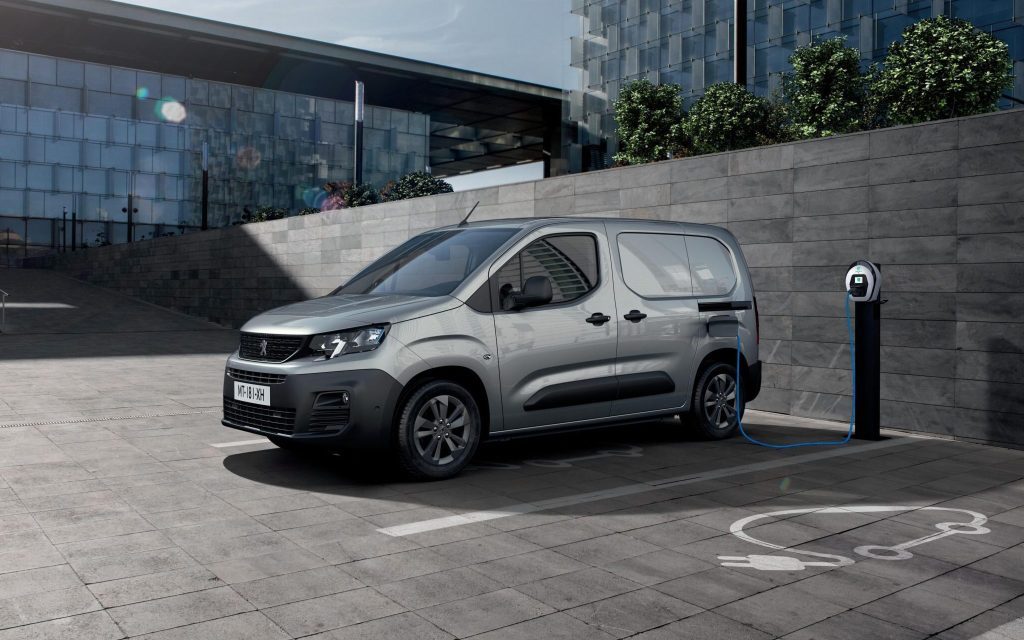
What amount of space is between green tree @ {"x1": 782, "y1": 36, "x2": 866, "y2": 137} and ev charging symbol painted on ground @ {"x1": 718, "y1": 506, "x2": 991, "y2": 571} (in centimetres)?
2172

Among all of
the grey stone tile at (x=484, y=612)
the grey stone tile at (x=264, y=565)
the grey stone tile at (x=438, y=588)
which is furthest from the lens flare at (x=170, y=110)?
the grey stone tile at (x=484, y=612)

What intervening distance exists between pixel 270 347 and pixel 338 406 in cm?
76

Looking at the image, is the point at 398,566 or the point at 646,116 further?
the point at 646,116

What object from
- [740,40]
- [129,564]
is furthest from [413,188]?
[129,564]

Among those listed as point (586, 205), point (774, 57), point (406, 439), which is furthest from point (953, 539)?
point (774, 57)

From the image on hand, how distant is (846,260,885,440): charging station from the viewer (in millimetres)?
8125

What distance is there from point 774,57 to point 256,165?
30.7 m

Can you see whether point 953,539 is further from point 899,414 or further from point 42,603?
point 42,603

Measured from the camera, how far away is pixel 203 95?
54312 mm

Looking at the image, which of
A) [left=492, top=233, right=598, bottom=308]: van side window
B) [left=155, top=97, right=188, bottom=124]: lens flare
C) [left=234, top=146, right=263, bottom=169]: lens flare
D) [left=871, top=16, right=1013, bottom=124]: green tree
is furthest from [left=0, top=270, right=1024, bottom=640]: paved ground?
[left=155, top=97, right=188, bottom=124]: lens flare

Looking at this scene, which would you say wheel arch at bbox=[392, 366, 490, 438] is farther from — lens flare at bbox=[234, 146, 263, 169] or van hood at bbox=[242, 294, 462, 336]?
lens flare at bbox=[234, 146, 263, 169]

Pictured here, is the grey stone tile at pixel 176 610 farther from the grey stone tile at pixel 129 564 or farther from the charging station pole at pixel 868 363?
the charging station pole at pixel 868 363

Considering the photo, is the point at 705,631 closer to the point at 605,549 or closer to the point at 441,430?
the point at 605,549

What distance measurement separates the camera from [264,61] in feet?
171
